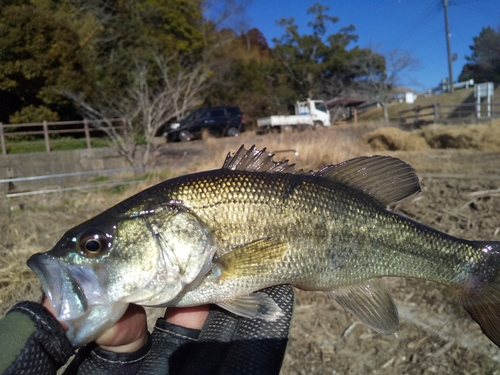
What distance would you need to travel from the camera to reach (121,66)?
75.2 ft

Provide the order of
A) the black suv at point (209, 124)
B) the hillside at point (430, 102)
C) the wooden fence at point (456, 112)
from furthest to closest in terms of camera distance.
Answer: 1. the hillside at point (430, 102)
2. the wooden fence at point (456, 112)
3. the black suv at point (209, 124)

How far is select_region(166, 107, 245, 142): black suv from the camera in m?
21.3

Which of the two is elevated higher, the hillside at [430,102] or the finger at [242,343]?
the hillside at [430,102]

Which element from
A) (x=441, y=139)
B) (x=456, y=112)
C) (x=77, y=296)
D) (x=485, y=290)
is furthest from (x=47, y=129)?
(x=456, y=112)

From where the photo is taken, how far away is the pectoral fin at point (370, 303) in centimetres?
197

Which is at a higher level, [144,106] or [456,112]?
[144,106]

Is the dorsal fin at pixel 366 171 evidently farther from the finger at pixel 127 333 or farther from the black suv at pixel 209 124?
the black suv at pixel 209 124

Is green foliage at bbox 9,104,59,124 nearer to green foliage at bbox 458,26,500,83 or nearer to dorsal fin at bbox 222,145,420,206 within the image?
dorsal fin at bbox 222,145,420,206

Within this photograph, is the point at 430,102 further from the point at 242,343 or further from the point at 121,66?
the point at 242,343

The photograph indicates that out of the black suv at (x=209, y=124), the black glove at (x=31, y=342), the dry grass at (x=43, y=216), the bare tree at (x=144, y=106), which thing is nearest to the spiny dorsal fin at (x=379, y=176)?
the black glove at (x=31, y=342)

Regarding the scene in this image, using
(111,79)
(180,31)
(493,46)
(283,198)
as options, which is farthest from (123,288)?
(493,46)

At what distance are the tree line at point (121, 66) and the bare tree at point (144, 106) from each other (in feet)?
0.19

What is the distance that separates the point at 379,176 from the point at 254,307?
35.4 inches

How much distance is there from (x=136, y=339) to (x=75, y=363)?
1.54 feet
